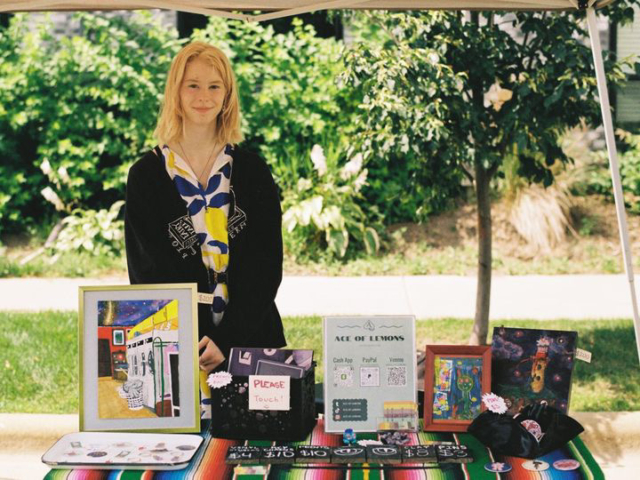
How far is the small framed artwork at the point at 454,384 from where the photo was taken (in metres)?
2.68

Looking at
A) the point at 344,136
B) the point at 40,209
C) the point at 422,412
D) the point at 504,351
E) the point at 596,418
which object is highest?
the point at 344,136

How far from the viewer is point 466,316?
6.72 m

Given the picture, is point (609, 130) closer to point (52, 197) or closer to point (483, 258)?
point (483, 258)

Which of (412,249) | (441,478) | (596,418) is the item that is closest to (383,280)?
(412,249)

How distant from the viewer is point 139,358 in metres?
2.62

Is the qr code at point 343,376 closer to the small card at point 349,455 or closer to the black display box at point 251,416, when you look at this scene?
the black display box at point 251,416

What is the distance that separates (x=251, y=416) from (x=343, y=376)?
0.29 meters

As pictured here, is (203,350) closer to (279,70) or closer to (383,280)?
(383,280)

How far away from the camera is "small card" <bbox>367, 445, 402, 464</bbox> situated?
2445 millimetres

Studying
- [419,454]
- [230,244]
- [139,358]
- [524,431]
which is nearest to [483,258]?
[230,244]

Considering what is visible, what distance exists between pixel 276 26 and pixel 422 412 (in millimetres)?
7843

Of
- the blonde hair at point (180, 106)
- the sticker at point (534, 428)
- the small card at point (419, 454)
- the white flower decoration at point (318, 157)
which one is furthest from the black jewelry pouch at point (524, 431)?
the white flower decoration at point (318, 157)

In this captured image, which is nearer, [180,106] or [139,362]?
[139,362]

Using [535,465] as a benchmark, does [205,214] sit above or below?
above
